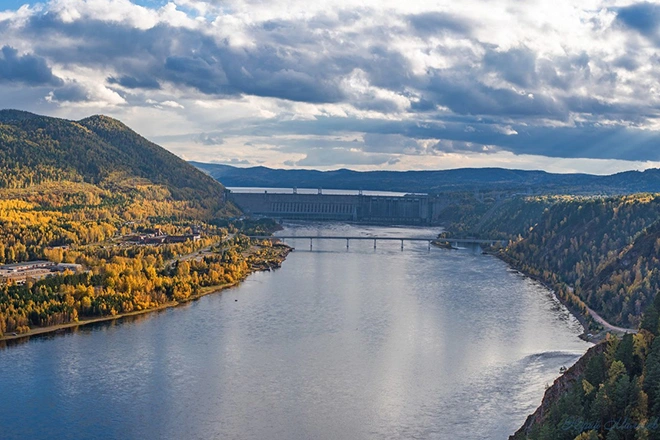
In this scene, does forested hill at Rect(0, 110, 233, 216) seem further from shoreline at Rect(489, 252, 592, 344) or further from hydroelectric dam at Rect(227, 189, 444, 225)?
shoreline at Rect(489, 252, 592, 344)

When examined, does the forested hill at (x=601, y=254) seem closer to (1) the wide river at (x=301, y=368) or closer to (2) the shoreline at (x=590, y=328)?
(2) the shoreline at (x=590, y=328)

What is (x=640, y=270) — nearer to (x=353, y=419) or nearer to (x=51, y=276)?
(x=353, y=419)

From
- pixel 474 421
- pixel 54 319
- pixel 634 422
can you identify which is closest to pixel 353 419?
pixel 474 421

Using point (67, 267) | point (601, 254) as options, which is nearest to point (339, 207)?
point (601, 254)

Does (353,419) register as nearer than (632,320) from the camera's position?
Yes

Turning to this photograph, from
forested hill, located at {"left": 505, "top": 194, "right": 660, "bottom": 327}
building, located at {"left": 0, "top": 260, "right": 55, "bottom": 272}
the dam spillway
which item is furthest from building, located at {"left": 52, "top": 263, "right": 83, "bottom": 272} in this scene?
the dam spillway

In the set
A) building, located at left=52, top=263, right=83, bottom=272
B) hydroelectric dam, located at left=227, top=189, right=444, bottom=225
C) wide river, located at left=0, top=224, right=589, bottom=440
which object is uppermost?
hydroelectric dam, located at left=227, top=189, right=444, bottom=225
